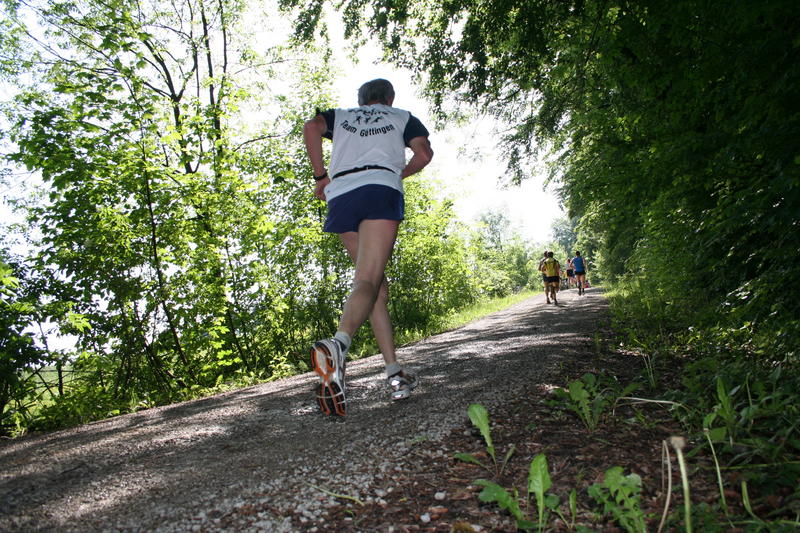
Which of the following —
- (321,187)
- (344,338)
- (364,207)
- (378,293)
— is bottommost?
(344,338)

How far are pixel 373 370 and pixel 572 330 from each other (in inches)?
119

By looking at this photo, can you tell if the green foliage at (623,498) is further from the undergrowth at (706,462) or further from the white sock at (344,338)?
the white sock at (344,338)

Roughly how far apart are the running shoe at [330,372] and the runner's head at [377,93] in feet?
5.50

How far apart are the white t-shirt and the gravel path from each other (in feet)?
4.44

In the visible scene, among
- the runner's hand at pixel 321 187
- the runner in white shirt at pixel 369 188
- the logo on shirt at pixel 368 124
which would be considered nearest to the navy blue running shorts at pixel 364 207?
the runner in white shirt at pixel 369 188

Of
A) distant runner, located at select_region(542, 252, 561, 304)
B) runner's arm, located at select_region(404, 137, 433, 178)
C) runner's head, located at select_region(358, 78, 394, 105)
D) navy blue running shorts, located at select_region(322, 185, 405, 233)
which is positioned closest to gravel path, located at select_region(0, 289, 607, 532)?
navy blue running shorts, located at select_region(322, 185, 405, 233)

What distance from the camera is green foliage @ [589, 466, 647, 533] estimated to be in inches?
45.1

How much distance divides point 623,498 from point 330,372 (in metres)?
1.40

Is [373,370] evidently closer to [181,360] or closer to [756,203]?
[181,360]

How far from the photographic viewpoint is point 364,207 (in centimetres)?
258

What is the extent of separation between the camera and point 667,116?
2.99 metres

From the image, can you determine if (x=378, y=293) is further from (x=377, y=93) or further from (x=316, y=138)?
(x=377, y=93)

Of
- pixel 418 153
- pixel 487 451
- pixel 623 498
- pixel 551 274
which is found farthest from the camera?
pixel 551 274

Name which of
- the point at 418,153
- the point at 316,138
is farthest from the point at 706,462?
the point at 316,138
